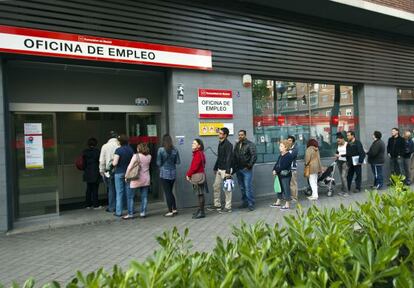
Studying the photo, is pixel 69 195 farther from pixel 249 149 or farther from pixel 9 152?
pixel 249 149

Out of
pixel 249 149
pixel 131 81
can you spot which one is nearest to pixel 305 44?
pixel 249 149

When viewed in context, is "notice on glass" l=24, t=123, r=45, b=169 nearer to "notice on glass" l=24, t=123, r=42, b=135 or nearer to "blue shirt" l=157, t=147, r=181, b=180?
"notice on glass" l=24, t=123, r=42, b=135

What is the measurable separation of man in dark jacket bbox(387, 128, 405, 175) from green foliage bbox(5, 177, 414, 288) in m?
9.78

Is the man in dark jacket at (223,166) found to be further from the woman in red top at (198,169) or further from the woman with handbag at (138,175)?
the woman with handbag at (138,175)

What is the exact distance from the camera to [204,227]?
7.18 metres

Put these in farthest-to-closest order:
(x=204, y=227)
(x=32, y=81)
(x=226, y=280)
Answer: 1. (x=32, y=81)
2. (x=204, y=227)
3. (x=226, y=280)

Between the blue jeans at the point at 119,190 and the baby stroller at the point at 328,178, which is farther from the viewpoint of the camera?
the baby stroller at the point at 328,178

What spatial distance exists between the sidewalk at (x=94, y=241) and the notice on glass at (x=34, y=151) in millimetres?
1271

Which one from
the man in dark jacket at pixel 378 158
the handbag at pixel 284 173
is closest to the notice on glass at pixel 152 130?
the handbag at pixel 284 173

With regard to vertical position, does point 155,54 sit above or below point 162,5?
below

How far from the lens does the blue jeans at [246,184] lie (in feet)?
28.7

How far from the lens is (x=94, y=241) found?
6449 mm

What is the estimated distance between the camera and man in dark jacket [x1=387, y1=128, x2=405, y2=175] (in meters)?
11.9

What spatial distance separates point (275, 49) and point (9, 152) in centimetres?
695
